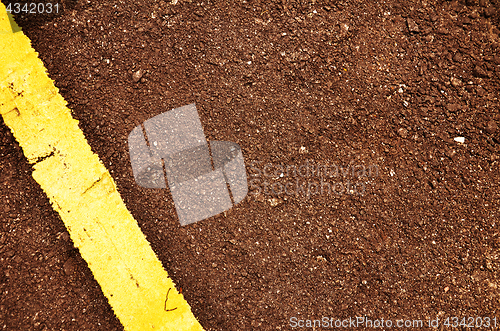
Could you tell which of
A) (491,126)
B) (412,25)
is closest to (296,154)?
(412,25)

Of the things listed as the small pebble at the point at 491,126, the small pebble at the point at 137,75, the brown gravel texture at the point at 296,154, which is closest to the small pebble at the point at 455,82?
the brown gravel texture at the point at 296,154

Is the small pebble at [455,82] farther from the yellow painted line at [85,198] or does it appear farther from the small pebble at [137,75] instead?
the yellow painted line at [85,198]

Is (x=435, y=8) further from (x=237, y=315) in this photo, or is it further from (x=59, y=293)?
(x=59, y=293)

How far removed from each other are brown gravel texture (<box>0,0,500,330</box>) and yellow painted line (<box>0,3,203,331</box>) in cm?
8

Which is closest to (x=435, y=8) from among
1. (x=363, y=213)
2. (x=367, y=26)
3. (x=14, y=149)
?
(x=367, y=26)

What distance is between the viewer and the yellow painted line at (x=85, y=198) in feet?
6.31

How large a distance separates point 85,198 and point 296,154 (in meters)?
1.44

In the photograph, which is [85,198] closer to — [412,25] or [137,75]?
[137,75]

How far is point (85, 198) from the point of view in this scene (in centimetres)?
194

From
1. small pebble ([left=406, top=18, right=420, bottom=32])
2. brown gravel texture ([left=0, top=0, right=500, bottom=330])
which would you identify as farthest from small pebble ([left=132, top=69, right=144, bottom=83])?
small pebble ([left=406, top=18, right=420, bottom=32])

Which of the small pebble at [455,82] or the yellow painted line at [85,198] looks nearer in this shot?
the yellow painted line at [85,198]

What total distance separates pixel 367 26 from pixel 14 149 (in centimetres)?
254

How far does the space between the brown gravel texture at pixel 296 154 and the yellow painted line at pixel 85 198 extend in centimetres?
8

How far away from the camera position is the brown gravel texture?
1.95 m
